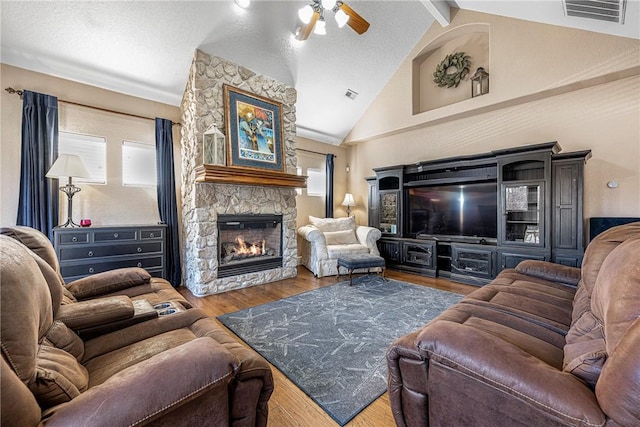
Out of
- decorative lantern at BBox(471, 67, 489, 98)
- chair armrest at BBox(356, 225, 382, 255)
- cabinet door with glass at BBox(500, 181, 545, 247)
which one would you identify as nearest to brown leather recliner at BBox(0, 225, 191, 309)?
chair armrest at BBox(356, 225, 382, 255)

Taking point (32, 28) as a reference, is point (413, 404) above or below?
below

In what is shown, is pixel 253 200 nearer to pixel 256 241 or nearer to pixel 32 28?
pixel 256 241

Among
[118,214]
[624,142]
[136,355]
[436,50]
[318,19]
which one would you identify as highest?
[436,50]

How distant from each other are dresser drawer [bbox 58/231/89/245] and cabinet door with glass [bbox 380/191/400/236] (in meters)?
4.60

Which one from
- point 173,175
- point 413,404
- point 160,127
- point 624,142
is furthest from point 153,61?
point 624,142

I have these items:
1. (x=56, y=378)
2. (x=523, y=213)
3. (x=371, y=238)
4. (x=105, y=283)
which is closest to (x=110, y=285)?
(x=105, y=283)

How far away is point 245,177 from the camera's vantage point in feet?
12.2

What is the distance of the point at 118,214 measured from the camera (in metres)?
3.65

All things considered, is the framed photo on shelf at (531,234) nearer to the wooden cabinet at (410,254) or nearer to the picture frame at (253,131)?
the wooden cabinet at (410,254)

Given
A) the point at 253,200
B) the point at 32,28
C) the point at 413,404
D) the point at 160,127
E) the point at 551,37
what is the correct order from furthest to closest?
the point at 253,200
the point at 160,127
the point at 551,37
the point at 32,28
the point at 413,404

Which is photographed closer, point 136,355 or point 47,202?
point 136,355

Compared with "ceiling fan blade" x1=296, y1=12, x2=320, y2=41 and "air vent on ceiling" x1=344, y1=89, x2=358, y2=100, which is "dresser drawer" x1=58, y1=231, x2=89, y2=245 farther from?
"air vent on ceiling" x1=344, y1=89, x2=358, y2=100

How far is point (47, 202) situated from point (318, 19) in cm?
372

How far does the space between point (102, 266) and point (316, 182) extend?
157 inches
